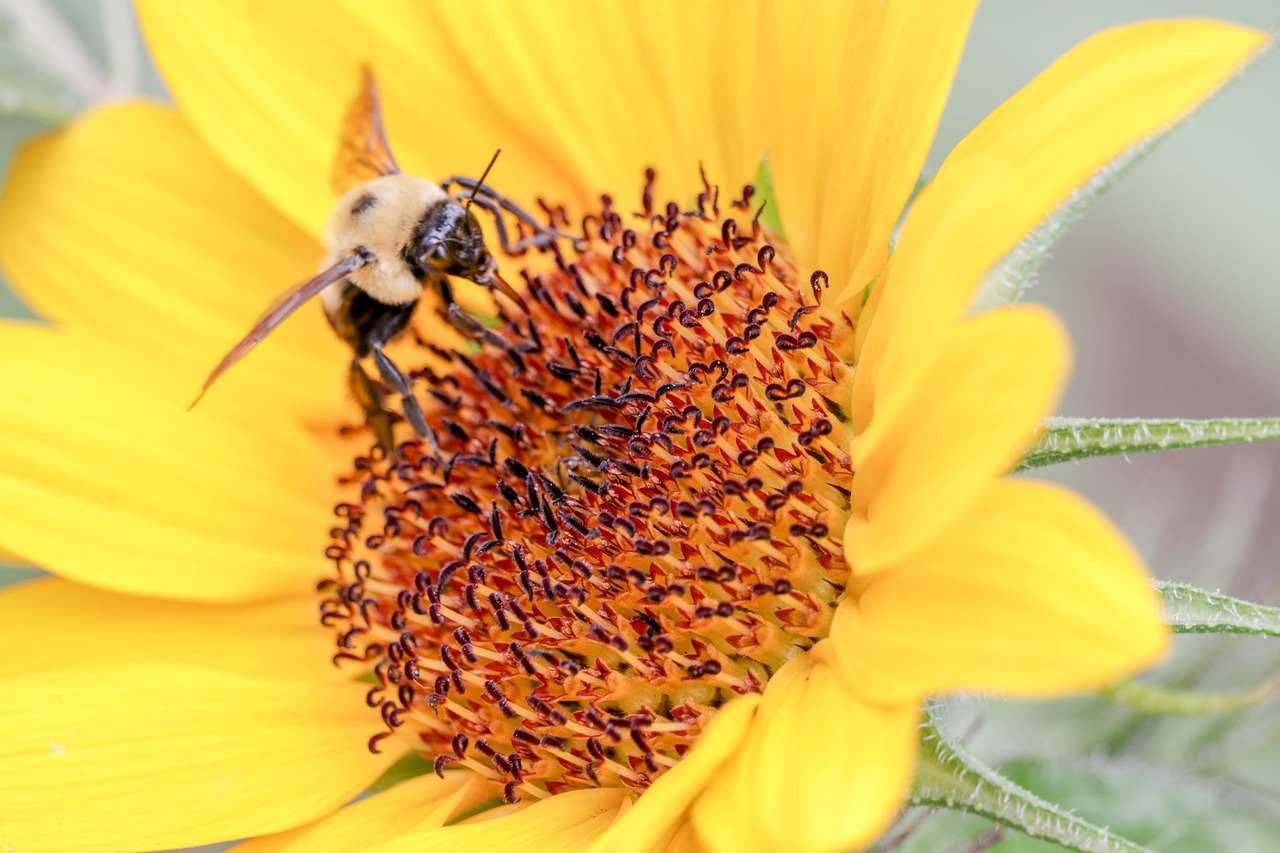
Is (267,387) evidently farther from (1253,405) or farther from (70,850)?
(1253,405)

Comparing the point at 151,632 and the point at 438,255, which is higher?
the point at 438,255

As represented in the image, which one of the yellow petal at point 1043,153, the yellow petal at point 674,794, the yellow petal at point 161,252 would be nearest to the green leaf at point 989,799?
the yellow petal at point 674,794

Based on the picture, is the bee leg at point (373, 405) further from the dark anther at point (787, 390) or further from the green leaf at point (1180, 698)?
the green leaf at point (1180, 698)

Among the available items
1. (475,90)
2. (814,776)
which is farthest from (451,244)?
(814,776)

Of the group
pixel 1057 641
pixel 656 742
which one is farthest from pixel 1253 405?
pixel 1057 641

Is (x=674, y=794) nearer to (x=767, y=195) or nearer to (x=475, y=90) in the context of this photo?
(x=767, y=195)

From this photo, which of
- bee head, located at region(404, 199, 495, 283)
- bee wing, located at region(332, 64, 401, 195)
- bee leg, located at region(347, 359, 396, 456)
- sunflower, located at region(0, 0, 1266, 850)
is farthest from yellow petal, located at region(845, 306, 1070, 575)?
bee wing, located at region(332, 64, 401, 195)
